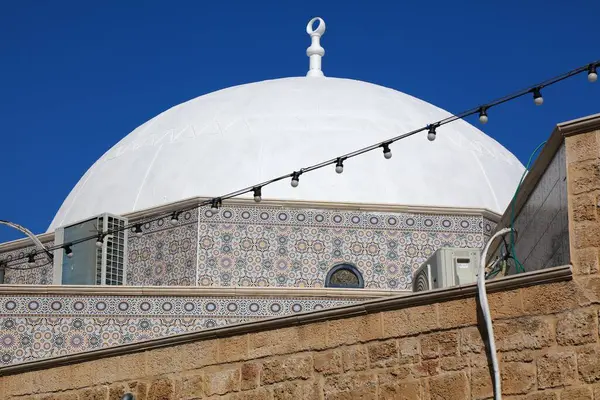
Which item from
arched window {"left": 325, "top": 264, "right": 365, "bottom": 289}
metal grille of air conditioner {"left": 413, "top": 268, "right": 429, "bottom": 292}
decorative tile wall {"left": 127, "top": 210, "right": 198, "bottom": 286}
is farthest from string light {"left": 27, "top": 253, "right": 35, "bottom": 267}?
metal grille of air conditioner {"left": 413, "top": 268, "right": 429, "bottom": 292}

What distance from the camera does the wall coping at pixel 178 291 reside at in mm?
11828

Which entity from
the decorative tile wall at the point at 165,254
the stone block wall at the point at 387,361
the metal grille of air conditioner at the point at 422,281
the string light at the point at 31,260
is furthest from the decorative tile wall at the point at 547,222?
the string light at the point at 31,260

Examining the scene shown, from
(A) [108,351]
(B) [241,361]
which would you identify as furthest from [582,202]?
(A) [108,351]

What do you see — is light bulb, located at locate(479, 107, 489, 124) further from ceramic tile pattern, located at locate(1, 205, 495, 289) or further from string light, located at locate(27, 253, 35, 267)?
string light, located at locate(27, 253, 35, 267)

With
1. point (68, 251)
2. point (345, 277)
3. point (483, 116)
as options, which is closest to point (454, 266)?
point (483, 116)

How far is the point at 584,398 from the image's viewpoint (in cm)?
638

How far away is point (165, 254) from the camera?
13.2 m

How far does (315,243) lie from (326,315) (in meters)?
5.91

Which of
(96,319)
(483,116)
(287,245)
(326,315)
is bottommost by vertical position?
(326,315)

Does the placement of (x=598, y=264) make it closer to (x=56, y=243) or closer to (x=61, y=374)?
(x=61, y=374)

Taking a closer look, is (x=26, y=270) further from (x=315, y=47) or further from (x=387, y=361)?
(x=387, y=361)

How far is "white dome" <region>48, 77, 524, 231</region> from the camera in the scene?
13875 mm

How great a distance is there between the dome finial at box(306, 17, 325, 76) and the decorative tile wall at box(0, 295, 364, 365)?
5.08 m

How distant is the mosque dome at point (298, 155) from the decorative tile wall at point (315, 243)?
0.31 metres
